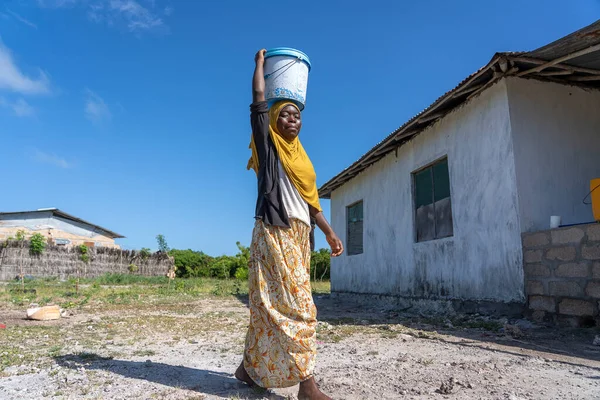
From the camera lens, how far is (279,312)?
2178 mm

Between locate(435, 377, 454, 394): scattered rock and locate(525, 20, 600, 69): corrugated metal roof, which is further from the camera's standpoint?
locate(525, 20, 600, 69): corrugated metal roof

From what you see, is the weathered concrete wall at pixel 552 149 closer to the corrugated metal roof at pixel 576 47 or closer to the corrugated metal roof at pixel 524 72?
the corrugated metal roof at pixel 524 72

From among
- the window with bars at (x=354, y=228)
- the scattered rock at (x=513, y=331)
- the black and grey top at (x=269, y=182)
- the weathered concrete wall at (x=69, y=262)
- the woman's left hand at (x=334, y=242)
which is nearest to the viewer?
the black and grey top at (x=269, y=182)

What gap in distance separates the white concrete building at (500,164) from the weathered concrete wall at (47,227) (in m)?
26.9

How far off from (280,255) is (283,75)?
1088mm

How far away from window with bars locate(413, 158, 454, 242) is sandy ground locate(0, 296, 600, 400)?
2.01m

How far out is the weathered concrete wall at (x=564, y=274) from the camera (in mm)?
4523

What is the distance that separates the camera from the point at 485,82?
5992 mm

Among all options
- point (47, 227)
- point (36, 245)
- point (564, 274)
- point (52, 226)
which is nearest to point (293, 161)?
point (564, 274)

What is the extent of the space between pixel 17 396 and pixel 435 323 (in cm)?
482

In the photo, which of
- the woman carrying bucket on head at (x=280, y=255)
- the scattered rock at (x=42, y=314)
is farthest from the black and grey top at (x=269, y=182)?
the scattered rock at (x=42, y=314)

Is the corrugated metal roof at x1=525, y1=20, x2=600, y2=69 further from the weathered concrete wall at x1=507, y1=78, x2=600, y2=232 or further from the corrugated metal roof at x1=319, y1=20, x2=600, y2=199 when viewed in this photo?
the weathered concrete wall at x1=507, y1=78, x2=600, y2=232

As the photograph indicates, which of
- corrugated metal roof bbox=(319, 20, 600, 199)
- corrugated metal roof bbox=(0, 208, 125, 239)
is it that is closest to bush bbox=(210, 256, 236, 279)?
corrugated metal roof bbox=(0, 208, 125, 239)

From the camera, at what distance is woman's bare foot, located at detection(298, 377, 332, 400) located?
2084 millimetres
